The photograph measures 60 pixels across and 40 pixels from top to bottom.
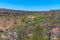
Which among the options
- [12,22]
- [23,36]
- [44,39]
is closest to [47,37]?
[44,39]

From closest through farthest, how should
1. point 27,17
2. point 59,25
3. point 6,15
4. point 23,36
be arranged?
1. point 23,36
2. point 59,25
3. point 27,17
4. point 6,15

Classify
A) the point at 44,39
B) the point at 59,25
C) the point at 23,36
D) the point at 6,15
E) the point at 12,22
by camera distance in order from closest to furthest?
the point at 44,39 < the point at 23,36 < the point at 59,25 < the point at 12,22 < the point at 6,15

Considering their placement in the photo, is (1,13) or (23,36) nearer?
(23,36)

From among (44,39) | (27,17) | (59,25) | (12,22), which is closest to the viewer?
(44,39)

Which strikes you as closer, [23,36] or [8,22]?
[23,36]

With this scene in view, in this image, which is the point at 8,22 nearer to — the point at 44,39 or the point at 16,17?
the point at 16,17

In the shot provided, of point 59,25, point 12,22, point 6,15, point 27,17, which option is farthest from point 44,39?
point 6,15

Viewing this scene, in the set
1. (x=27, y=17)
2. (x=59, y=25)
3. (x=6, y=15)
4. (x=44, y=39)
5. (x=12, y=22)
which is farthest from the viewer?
(x=6, y=15)

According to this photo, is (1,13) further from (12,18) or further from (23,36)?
(23,36)

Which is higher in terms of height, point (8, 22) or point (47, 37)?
point (47, 37)
